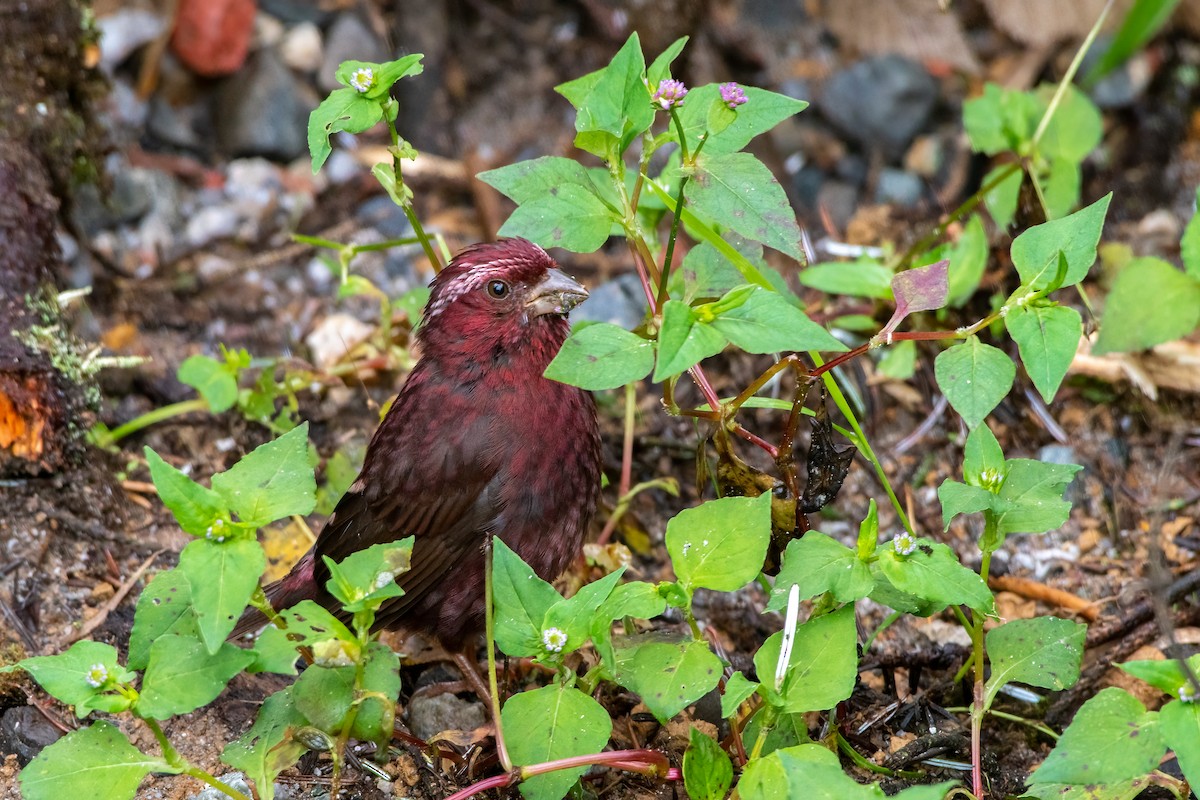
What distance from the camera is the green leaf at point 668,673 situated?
98.4 inches

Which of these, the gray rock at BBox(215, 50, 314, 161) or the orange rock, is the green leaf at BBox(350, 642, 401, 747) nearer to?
the gray rock at BBox(215, 50, 314, 161)

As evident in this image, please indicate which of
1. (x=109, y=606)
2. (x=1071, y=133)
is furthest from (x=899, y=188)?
(x=109, y=606)

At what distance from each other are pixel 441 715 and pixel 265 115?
3129mm

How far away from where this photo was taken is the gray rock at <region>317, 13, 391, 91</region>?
556 centimetres

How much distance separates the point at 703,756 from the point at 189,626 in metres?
1.07

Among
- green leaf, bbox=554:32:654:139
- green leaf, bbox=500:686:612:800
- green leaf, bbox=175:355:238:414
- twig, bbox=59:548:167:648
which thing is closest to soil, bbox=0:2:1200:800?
twig, bbox=59:548:167:648

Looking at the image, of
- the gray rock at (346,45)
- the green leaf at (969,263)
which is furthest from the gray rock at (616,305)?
the gray rock at (346,45)

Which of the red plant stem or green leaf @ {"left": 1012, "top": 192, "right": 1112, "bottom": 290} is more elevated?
green leaf @ {"left": 1012, "top": 192, "right": 1112, "bottom": 290}

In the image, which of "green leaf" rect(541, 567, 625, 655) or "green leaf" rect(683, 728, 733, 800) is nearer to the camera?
"green leaf" rect(541, 567, 625, 655)

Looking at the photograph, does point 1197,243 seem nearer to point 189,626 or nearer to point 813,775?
point 813,775

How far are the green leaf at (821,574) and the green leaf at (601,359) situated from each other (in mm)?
503

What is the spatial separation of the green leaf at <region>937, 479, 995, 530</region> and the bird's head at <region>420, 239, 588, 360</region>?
117cm

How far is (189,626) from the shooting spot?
2.54 meters

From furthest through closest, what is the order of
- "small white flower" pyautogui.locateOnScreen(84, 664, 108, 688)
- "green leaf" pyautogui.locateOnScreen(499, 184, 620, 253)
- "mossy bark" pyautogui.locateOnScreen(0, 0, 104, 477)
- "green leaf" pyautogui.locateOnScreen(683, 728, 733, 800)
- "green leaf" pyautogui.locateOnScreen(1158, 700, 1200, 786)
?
"mossy bark" pyautogui.locateOnScreen(0, 0, 104, 477) < "green leaf" pyautogui.locateOnScreen(499, 184, 620, 253) < "green leaf" pyautogui.locateOnScreen(683, 728, 733, 800) < "small white flower" pyautogui.locateOnScreen(84, 664, 108, 688) < "green leaf" pyautogui.locateOnScreen(1158, 700, 1200, 786)
